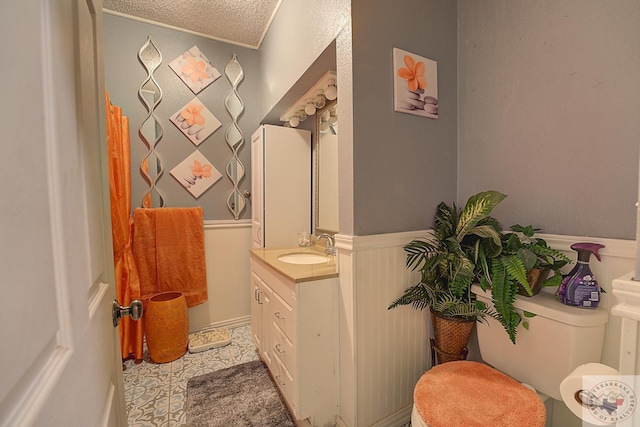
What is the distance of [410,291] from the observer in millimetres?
1292

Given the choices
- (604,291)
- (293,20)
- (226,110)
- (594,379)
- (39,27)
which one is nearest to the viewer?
(39,27)

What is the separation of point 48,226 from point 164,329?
6.44 ft

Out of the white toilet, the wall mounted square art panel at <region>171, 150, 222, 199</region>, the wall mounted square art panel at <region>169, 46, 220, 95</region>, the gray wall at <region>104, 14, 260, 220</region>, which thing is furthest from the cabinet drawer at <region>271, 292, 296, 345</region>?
the wall mounted square art panel at <region>169, 46, 220, 95</region>

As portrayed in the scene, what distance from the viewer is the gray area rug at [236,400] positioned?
1.36 m

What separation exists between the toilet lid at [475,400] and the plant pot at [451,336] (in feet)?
0.53

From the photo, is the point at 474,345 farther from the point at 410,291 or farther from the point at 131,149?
the point at 131,149

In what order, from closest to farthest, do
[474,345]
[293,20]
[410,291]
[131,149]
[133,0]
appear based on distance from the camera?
[410,291], [474,345], [293,20], [133,0], [131,149]

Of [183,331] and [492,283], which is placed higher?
[492,283]

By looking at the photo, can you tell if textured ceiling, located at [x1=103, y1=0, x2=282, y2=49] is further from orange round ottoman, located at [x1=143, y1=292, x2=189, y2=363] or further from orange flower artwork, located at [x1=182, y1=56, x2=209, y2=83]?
orange round ottoman, located at [x1=143, y1=292, x2=189, y2=363]

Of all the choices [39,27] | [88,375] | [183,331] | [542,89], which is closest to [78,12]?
[39,27]

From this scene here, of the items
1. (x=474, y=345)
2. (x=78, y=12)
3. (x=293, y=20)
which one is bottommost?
(x=474, y=345)

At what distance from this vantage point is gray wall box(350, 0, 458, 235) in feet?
3.85

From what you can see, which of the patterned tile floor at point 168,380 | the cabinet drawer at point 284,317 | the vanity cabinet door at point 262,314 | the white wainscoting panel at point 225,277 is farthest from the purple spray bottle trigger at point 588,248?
the white wainscoting panel at point 225,277

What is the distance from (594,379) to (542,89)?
3.81 feet
